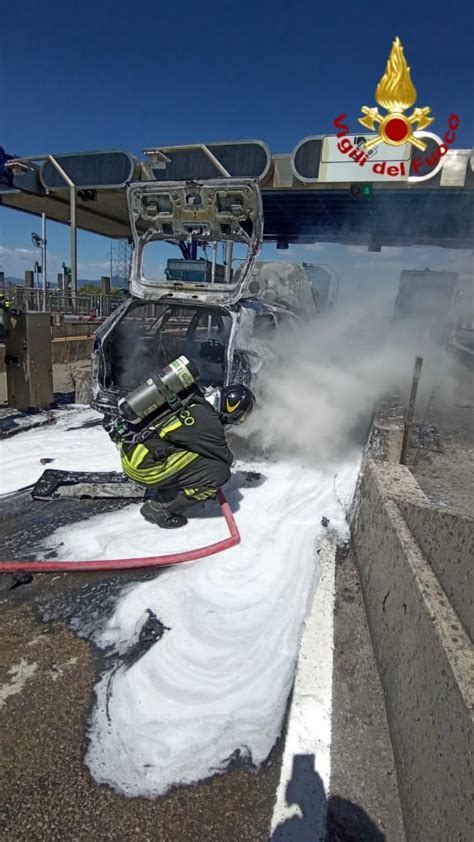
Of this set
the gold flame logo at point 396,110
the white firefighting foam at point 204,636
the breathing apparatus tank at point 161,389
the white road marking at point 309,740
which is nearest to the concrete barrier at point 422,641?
the white road marking at point 309,740

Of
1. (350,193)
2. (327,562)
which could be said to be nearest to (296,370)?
(327,562)

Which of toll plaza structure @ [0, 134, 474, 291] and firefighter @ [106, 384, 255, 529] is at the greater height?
toll plaza structure @ [0, 134, 474, 291]

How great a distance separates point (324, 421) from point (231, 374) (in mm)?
1491

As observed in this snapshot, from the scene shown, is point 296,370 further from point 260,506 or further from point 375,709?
point 375,709

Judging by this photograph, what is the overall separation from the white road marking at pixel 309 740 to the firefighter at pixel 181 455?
129cm

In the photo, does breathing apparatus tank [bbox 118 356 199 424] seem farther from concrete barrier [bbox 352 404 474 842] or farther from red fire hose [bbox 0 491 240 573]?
concrete barrier [bbox 352 404 474 842]

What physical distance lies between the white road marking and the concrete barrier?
260mm

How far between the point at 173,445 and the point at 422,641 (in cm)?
214

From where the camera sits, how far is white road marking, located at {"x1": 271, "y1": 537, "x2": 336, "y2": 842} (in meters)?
1.57

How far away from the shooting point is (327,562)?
10.3ft

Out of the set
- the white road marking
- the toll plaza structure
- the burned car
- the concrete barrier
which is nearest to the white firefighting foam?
the white road marking

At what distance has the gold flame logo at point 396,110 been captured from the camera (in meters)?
10.5

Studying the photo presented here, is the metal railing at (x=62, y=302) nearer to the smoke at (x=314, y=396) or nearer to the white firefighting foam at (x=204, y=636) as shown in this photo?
the smoke at (x=314, y=396)

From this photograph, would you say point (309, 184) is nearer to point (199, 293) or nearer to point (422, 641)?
point (199, 293)
